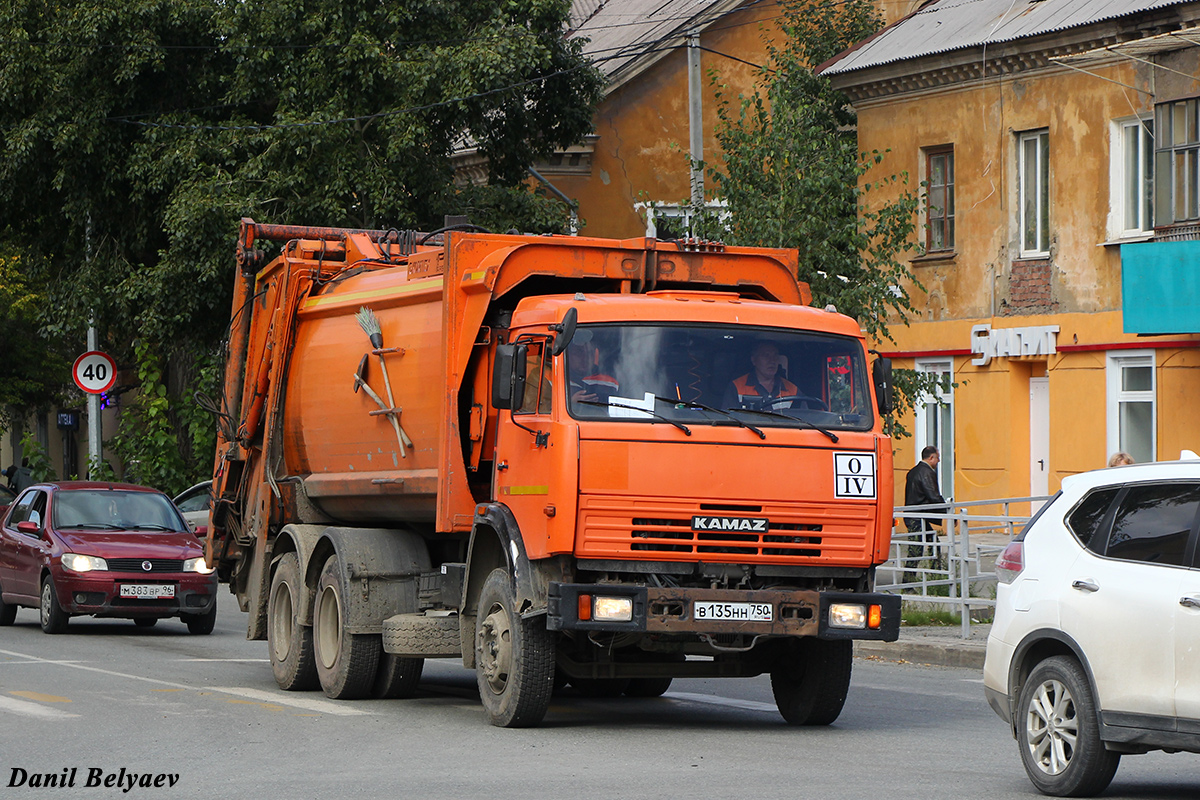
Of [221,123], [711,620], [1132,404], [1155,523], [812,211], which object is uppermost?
[221,123]

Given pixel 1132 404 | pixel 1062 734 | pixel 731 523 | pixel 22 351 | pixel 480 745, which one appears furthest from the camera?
pixel 22 351

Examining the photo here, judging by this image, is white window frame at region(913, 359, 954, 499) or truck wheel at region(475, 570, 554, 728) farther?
white window frame at region(913, 359, 954, 499)

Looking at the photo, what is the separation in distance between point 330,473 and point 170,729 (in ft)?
10.3

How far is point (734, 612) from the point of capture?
11.0 m

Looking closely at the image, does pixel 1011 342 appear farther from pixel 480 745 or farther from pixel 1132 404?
pixel 480 745

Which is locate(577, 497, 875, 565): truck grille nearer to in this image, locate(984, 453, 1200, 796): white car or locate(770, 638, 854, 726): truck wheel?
locate(770, 638, 854, 726): truck wheel

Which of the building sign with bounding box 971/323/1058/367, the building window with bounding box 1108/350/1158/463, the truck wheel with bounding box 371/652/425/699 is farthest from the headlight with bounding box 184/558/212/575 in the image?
the building sign with bounding box 971/323/1058/367

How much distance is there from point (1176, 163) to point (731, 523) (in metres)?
16.5

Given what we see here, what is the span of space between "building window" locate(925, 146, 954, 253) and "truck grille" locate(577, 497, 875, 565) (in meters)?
19.3

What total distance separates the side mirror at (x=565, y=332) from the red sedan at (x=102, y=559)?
896cm

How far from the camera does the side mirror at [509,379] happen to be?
11195mm

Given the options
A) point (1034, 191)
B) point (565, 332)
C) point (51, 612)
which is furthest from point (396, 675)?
point (1034, 191)

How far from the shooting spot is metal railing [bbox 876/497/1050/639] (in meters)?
18.1

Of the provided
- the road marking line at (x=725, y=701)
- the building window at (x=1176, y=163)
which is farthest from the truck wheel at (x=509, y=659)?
the building window at (x=1176, y=163)
